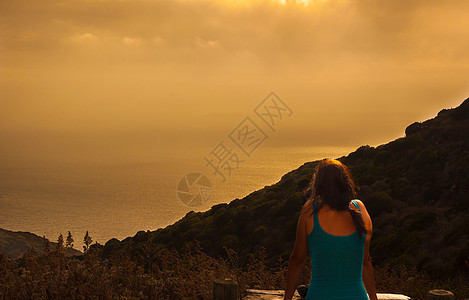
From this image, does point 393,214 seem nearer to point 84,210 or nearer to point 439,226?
point 439,226

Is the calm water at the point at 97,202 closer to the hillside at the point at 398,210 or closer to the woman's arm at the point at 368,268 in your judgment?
the hillside at the point at 398,210

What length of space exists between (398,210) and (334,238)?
25.2m

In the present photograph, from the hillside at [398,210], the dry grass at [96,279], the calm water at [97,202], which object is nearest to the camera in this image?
the dry grass at [96,279]

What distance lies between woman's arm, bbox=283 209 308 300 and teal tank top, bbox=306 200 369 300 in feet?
0.20

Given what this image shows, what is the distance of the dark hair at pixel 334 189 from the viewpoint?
291 centimetres

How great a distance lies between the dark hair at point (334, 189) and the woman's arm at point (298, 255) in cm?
14

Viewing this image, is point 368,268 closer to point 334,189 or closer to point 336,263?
point 336,263

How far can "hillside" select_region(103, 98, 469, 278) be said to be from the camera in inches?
779

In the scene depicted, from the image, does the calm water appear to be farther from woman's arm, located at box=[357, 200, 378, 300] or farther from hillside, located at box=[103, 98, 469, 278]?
woman's arm, located at box=[357, 200, 378, 300]

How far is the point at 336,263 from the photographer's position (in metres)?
2.86

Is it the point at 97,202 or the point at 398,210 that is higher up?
the point at 97,202

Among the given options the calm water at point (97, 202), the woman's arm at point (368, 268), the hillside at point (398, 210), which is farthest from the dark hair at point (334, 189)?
the calm water at point (97, 202)

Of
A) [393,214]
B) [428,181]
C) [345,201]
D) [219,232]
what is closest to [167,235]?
[219,232]

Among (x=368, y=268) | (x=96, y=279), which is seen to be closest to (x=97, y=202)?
(x=96, y=279)
